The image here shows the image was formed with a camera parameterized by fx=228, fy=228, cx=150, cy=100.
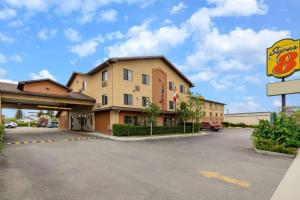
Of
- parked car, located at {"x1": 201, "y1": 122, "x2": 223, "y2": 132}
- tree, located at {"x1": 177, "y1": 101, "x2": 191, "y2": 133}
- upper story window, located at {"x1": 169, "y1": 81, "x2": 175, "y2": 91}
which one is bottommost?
parked car, located at {"x1": 201, "y1": 122, "x2": 223, "y2": 132}

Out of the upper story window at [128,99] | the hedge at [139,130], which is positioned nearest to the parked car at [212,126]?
the hedge at [139,130]

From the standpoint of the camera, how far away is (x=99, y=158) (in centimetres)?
1205

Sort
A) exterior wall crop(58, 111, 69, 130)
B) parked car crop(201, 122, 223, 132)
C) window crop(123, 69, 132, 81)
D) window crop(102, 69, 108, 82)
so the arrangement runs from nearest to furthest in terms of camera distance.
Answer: window crop(123, 69, 132, 81) → window crop(102, 69, 108, 82) → exterior wall crop(58, 111, 69, 130) → parked car crop(201, 122, 223, 132)

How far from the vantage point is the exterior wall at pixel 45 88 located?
89.0 ft

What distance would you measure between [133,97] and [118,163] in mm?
18857

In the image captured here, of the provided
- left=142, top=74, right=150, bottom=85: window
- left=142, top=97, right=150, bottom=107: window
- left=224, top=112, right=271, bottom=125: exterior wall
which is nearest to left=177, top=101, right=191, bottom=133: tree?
left=142, top=97, right=150, bottom=107: window

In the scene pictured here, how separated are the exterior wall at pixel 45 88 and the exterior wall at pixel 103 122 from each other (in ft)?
17.9

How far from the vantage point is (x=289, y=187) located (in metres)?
7.63

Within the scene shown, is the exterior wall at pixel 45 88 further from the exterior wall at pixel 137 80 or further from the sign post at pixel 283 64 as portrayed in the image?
the sign post at pixel 283 64

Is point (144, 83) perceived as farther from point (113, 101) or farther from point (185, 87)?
point (185, 87)

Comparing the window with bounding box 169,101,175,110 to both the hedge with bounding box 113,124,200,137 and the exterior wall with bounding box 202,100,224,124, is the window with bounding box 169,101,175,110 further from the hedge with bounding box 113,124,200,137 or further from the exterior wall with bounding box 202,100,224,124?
the exterior wall with bounding box 202,100,224,124

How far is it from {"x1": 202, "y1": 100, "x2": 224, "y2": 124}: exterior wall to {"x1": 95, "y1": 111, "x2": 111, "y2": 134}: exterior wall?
2754 centimetres

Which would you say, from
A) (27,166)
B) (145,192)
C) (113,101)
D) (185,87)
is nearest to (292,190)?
(145,192)

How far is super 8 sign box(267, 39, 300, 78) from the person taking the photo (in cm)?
1858
